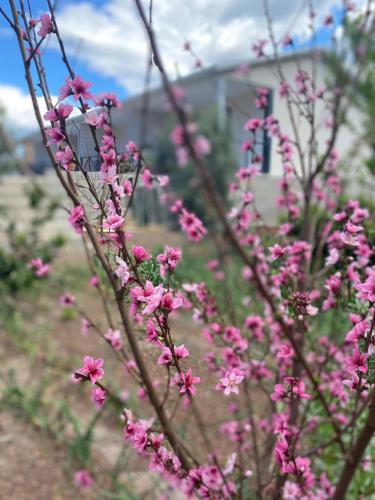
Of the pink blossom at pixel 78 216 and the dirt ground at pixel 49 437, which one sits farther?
the dirt ground at pixel 49 437

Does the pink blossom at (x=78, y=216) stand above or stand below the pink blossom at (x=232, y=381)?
above

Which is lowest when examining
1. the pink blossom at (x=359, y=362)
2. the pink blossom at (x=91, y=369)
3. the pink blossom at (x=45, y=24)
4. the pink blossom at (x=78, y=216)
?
the pink blossom at (x=91, y=369)

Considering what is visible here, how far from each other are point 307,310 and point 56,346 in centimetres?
384

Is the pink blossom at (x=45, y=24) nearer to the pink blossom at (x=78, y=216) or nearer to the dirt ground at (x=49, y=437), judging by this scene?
the pink blossom at (x=78, y=216)

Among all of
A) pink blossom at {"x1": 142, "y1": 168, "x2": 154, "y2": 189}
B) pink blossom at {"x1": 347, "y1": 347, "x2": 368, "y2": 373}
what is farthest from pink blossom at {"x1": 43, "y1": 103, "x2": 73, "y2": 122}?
pink blossom at {"x1": 347, "y1": 347, "x2": 368, "y2": 373}

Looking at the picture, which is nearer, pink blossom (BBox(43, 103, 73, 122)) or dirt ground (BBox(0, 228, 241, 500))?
pink blossom (BBox(43, 103, 73, 122))

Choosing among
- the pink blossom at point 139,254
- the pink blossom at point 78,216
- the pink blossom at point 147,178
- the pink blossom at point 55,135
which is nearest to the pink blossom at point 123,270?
the pink blossom at point 139,254

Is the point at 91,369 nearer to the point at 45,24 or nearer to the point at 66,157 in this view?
the point at 66,157

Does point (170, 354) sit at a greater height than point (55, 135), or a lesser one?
lesser

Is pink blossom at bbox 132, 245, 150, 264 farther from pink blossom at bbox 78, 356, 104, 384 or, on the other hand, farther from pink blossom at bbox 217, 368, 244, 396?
pink blossom at bbox 217, 368, 244, 396

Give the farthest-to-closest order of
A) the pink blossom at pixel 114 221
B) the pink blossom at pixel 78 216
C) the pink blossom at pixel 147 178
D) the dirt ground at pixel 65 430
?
the dirt ground at pixel 65 430, the pink blossom at pixel 147 178, the pink blossom at pixel 78 216, the pink blossom at pixel 114 221

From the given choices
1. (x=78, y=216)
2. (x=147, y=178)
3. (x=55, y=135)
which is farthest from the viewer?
(x=147, y=178)

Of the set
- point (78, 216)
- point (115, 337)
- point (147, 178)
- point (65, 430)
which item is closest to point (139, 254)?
point (78, 216)

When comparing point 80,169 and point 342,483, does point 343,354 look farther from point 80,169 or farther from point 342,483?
point 80,169
